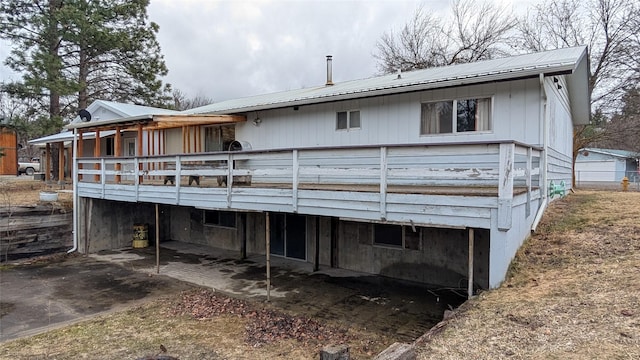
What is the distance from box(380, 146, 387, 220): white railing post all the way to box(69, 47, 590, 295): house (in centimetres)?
2

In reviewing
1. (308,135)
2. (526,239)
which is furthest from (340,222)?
(526,239)

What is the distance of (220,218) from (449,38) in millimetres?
21318

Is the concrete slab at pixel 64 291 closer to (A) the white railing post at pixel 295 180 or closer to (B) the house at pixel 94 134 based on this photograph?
(A) the white railing post at pixel 295 180

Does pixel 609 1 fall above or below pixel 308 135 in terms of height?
above

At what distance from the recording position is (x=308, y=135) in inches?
438

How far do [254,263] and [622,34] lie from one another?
24.4 metres

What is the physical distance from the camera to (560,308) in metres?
4.63

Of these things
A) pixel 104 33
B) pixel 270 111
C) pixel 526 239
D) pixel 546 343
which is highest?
pixel 104 33

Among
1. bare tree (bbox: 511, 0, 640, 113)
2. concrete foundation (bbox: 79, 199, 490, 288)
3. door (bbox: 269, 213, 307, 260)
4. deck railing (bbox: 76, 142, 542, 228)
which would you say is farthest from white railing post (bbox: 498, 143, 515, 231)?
bare tree (bbox: 511, 0, 640, 113)

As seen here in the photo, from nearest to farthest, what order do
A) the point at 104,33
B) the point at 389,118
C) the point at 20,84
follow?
1. the point at 389,118
2. the point at 20,84
3. the point at 104,33

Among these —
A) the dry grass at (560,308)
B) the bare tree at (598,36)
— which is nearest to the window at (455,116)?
the dry grass at (560,308)

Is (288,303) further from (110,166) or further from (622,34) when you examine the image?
(622,34)

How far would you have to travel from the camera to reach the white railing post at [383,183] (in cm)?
618

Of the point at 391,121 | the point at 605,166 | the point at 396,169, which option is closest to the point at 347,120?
the point at 391,121
